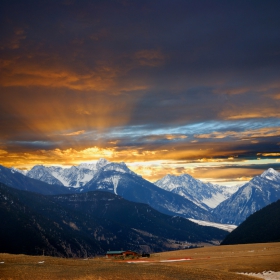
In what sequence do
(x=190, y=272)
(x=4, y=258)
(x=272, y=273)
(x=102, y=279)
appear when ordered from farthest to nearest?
(x=4, y=258)
(x=272, y=273)
(x=190, y=272)
(x=102, y=279)

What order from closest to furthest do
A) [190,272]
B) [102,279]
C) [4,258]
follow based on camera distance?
1. [102,279]
2. [190,272]
3. [4,258]

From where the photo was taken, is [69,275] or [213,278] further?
[213,278]

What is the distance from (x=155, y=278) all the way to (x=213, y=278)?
12935 mm

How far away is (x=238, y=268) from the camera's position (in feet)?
343

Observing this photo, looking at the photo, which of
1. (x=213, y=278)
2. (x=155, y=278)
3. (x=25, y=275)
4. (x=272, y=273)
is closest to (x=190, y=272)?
(x=213, y=278)

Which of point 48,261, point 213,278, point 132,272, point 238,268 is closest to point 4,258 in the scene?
point 48,261

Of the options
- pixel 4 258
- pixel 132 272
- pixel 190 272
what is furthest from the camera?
pixel 4 258

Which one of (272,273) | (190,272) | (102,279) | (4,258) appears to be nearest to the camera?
(102,279)

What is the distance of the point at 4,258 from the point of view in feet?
334

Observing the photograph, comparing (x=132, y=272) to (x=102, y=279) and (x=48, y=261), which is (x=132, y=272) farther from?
(x=48, y=261)

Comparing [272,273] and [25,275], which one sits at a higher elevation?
[25,275]

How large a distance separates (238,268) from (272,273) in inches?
451

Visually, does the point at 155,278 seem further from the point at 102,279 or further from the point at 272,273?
the point at 272,273

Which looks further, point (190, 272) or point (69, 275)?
point (190, 272)
